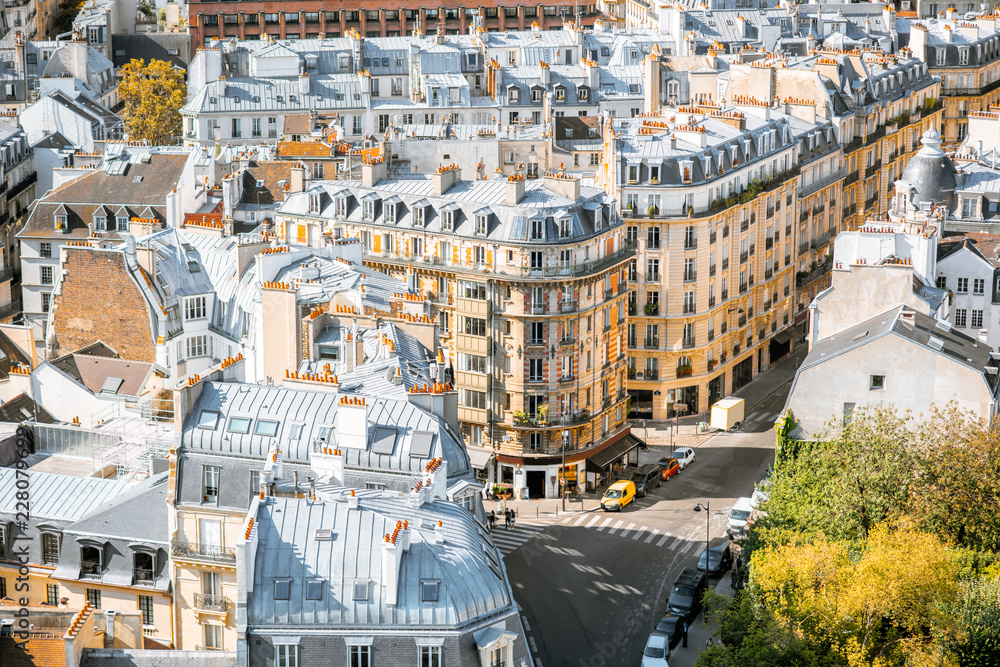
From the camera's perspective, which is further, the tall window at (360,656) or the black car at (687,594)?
the black car at (687,594)

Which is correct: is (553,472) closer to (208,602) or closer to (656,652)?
(656,652)

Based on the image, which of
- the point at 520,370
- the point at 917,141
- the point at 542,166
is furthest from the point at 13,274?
the point at 917,141

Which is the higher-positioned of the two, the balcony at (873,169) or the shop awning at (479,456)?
the balcony at (873,169)

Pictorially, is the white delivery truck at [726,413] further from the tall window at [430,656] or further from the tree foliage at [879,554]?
the tall window at [430,656]

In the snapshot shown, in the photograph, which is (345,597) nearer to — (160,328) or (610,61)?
(160,328)

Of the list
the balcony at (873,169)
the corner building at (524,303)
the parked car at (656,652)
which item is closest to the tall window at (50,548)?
the parked car at (656,652)

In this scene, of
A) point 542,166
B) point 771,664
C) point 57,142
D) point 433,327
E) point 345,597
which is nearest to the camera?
point 345,597
